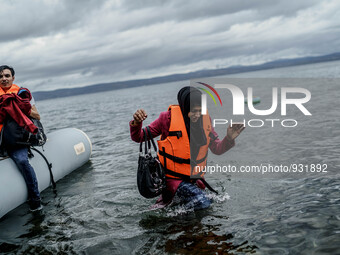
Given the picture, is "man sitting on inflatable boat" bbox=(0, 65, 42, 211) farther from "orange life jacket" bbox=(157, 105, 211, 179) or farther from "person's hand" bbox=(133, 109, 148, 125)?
"orange life jacket" bbox=(157, 105, 211, 179)

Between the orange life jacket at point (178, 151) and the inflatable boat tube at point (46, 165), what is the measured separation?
11.2ft

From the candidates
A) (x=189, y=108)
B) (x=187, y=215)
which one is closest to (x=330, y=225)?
(x=187, y=215)

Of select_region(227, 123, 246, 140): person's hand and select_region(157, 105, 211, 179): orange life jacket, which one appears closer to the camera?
select_region(227, 123, 246, 140): person's hand

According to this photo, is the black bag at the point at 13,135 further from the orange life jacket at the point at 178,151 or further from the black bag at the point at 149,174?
the orange life jacket at the point at 178,151

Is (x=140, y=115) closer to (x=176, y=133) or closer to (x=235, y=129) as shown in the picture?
(x=176, y=133)

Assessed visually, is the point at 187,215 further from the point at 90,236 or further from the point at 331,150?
the point at 331,150

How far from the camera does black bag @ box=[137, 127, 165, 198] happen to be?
540 cm

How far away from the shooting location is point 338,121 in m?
13.8

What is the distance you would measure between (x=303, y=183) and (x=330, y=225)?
2154 millimetres

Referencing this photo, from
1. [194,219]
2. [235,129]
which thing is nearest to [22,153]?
[194,219]

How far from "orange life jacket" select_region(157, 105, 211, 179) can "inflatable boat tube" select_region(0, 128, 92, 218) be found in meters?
3.42

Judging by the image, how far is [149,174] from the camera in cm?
541

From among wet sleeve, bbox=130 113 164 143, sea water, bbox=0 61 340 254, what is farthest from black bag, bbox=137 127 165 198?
sea water, bbox=0 61 340 254

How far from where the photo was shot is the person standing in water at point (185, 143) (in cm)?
543
